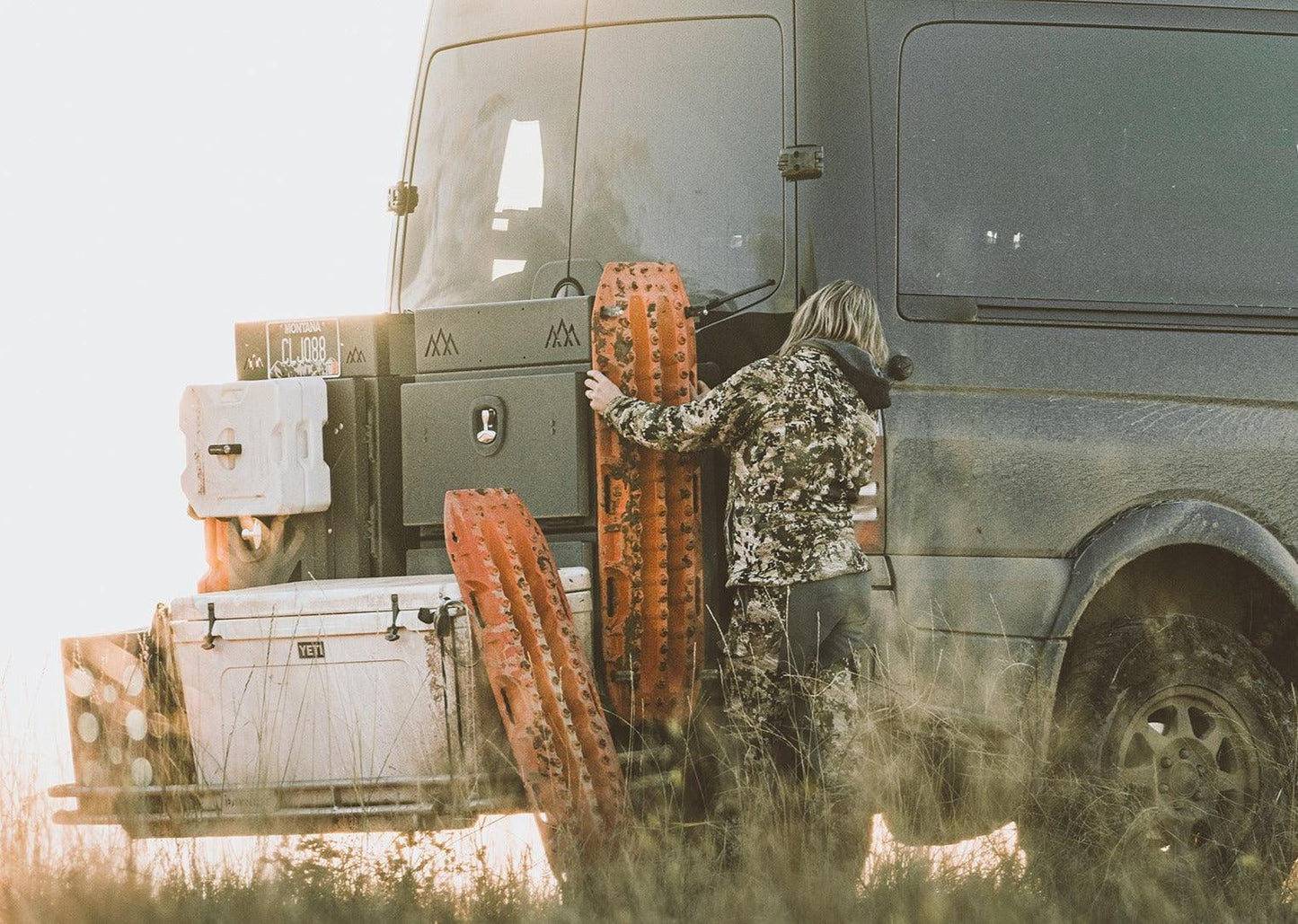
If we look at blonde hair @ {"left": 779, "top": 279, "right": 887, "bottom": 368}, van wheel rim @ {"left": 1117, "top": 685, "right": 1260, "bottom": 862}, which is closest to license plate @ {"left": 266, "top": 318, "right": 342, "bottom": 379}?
blonde hair @ {"left": 779, "top": 279, "right": 887, "bottom": 368}

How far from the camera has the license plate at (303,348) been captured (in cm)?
491

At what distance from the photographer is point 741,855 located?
4223 mm

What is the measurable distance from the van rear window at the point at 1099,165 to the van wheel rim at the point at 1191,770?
124 cm

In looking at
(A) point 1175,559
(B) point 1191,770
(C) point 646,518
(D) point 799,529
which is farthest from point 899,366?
(B) point 1191,770

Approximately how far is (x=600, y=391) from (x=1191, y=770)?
2092mm

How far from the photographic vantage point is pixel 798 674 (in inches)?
176

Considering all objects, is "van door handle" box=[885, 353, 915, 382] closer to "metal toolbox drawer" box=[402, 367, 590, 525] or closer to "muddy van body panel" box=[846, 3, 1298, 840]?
"muddy van body panel" box=[846, 3, 1298, 840]

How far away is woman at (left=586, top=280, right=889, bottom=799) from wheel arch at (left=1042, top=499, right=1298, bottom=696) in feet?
2.32

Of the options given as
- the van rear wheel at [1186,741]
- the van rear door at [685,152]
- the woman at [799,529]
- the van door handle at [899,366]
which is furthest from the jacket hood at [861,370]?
the van rear wheel at [1186,741]

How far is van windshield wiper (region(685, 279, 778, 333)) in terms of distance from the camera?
464 cm

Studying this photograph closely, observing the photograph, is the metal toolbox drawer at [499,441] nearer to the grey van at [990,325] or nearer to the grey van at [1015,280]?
the grey van at [990,325]

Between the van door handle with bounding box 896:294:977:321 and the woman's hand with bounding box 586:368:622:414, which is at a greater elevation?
the van door handle with bounding box 896:294:977:321

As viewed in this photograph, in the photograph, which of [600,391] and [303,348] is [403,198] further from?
[600,391]

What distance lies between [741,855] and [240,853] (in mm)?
1269
